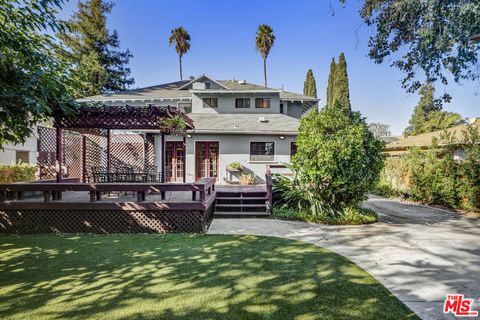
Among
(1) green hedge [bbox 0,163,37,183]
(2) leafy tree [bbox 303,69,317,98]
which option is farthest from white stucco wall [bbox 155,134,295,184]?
(2) leafy tree [bbox 303,69,317,98]

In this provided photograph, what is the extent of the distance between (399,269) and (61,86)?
7.83 metres

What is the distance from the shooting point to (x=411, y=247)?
5473 mm

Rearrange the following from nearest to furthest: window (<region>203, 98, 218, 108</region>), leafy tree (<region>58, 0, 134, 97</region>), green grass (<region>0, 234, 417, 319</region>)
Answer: green grass (<region>0, 234, 417, 319</region>) → window (<region>203, 98, 218, 108</region>) → leafy tree (<region>58, 0, 134, 97</region>)

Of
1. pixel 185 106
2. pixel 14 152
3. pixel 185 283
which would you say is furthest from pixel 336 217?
pixel 14 152

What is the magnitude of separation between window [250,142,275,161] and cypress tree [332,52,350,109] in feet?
56.8

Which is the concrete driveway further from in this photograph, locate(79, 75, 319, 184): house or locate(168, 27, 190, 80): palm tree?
locate(168, 27, 190, 80): palm tree

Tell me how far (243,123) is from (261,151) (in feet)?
5.86

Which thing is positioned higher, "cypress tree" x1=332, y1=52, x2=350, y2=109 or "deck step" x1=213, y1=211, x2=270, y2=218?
"cypress tree" x1=332, y1=52, x2=350, y2=109

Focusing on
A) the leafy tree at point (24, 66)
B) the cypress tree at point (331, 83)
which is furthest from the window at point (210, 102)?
the cypress tree at point (331, 83)

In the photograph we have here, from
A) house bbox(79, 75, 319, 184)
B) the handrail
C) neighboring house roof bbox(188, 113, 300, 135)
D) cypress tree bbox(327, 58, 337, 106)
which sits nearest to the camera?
the handrail

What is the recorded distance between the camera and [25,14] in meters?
5.53

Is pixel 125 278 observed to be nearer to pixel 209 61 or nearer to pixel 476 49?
pixel 476 49

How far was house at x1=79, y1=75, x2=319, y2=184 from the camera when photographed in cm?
1264

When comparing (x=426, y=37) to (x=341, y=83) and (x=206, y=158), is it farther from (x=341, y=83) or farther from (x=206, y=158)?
(x=341, y=83)
